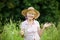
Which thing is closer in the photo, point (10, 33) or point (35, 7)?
point (10, 33)

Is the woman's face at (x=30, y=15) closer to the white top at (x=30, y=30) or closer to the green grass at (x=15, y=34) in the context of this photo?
the white top at (x=30, y=30)

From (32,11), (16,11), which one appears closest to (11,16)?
(16,11)

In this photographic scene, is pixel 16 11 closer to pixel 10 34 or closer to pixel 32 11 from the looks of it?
pixel 10 34

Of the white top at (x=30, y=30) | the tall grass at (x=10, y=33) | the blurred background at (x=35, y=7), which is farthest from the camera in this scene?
the blurred background at (x=35, y=7)

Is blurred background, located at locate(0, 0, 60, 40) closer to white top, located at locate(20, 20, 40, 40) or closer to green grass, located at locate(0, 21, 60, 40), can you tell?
green grass, located at locate(0, 21, 60, 40)

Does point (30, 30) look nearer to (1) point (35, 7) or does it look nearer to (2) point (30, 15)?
(2) point (30, 15)

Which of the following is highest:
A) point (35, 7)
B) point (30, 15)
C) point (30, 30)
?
point (30, 15)

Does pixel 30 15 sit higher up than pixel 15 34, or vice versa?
pixel 30 15

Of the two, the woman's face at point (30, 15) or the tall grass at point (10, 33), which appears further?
the tall grass at point (10, 33)

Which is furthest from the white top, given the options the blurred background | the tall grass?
the blurred background

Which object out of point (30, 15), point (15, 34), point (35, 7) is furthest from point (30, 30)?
point (35, 7)

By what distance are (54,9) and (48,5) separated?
24cm

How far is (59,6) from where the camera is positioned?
13.0 meters

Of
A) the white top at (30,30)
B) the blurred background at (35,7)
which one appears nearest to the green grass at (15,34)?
the white top at (30,30)
